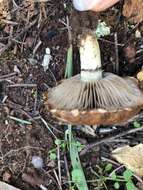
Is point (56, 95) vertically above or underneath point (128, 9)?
underneath

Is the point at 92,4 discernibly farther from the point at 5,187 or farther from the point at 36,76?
the point at 5,187

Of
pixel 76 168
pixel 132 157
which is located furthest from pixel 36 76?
pixel 132 157

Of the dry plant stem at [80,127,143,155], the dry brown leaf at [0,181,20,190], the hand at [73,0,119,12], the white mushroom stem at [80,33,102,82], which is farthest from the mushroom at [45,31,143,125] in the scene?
the dry brown leaf at [0,181,20,190]

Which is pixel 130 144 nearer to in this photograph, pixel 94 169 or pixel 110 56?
pixel 94 169

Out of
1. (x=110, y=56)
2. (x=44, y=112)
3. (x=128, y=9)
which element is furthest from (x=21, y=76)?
(x=128, y=9)

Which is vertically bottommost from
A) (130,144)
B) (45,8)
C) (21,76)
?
(130,144)

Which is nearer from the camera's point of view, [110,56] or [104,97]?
[104,97]
